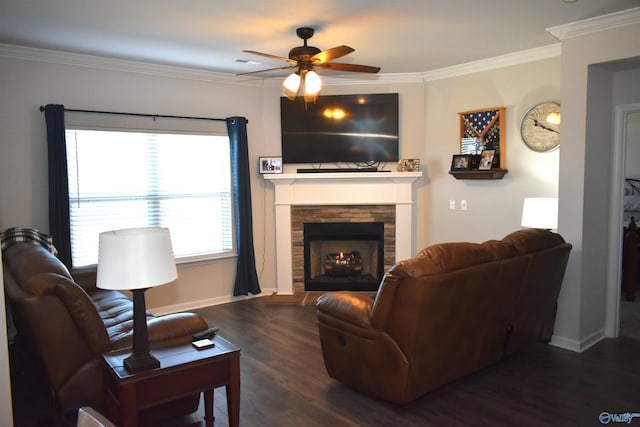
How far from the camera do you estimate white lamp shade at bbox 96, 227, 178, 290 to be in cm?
220

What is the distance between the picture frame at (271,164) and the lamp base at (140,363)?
142 inches

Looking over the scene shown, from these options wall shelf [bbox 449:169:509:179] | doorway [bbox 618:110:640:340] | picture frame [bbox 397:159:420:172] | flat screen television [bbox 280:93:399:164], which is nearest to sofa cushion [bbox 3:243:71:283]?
flat screen television [bbox 280:93:399:164]

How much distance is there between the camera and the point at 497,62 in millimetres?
5027

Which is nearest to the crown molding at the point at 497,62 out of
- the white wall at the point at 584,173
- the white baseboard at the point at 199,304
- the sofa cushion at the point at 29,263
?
the white wall at the point at 584,173

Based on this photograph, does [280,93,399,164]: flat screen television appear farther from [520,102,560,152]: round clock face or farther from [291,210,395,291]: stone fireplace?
[520,102,560,152]: round clock face

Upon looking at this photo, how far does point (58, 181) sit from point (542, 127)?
4688 millimetres

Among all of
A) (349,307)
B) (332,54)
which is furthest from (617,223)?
(332,54)

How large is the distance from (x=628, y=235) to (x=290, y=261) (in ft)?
12.7

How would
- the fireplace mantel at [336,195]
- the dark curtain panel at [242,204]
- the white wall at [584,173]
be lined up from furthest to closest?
1. the fireplace mantel at [336,195]
2. the dark curtain panel at [242,204]
3. the white wall at [584,173]

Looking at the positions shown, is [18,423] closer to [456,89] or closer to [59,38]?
[59,38]

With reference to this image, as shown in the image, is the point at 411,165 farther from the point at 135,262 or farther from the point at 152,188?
the point at 135,262

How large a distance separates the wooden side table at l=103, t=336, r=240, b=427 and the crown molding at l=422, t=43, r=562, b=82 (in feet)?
13.3

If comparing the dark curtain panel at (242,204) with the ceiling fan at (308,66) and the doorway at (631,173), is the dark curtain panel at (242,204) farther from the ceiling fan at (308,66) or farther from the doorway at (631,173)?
the doorway at (631,173)

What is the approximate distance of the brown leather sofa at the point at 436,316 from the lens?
2.77 m
